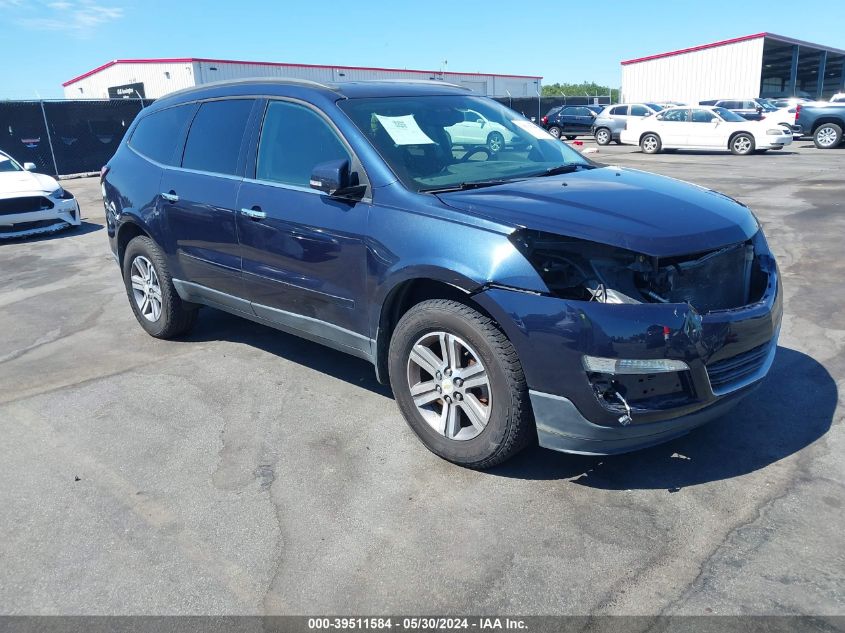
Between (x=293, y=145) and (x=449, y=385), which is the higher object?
(x=293, y=145)

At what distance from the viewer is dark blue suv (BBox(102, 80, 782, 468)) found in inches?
120

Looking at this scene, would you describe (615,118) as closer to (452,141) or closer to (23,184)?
(23,184)

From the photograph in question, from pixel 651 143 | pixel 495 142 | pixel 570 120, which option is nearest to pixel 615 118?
pixel 651 143

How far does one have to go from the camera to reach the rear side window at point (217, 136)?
183 inches

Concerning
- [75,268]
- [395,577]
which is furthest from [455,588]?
[75,268]

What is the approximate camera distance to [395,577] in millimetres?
2785

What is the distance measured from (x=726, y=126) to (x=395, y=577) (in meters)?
23.3

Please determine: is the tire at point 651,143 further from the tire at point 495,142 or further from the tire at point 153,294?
the tire at point 153,294

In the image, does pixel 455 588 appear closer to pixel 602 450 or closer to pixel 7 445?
pixel 602 450

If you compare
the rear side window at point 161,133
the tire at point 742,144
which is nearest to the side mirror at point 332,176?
the rear side window at point 161,133

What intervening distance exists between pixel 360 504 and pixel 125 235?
3682 millimetres

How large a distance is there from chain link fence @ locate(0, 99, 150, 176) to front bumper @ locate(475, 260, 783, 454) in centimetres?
2076

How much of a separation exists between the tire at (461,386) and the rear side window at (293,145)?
3.71 ft

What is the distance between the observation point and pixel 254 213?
14.3 feet
